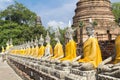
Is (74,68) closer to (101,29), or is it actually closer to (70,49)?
(70,49)

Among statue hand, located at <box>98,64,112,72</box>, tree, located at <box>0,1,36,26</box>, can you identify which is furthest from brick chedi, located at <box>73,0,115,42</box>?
tree, located at <box>0,1,36,26</box>

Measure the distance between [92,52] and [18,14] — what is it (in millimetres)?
47860

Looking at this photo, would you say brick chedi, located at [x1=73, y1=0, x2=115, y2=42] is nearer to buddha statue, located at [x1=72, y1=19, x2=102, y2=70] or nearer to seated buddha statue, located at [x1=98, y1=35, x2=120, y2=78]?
buddha statue, located at [x1=72, y1=19, x2=102, y2=70]

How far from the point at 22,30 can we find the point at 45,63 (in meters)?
38.4

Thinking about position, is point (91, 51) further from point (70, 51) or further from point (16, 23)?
point (16, 23)

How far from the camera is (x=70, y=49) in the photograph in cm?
939

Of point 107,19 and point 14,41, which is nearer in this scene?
point 107,19

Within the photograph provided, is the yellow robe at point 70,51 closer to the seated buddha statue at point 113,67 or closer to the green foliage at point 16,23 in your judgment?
the seated buddha statue at point 113,67

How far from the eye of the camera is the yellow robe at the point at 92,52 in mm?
7379

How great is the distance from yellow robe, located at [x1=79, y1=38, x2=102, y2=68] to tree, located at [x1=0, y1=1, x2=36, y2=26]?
152ft

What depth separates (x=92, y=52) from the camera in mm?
7531

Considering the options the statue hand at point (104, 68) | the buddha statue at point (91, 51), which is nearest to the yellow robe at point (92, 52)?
the buddha statue at point (91, 51)

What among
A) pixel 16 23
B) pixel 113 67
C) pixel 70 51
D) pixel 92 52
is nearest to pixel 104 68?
pixel 113 67

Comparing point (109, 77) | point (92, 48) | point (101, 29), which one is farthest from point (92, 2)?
point (109, 77)
